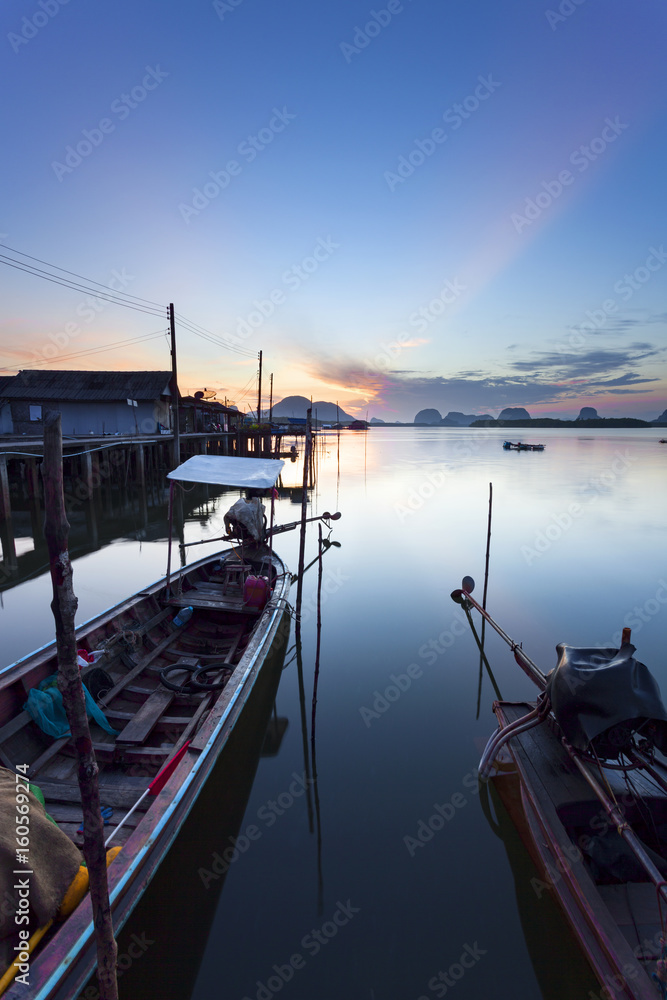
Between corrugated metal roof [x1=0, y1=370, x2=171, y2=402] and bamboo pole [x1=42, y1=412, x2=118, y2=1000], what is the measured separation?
28.4m

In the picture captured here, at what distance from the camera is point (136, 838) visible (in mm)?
3350

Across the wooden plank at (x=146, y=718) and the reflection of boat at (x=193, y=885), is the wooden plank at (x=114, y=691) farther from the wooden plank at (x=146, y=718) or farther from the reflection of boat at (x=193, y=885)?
the reflection of boat at (x=193, y=885)

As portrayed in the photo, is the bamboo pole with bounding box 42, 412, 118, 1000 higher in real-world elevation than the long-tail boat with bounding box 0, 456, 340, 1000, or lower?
higher

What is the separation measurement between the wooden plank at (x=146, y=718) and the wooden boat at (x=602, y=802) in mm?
4099

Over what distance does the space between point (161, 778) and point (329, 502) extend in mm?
23325

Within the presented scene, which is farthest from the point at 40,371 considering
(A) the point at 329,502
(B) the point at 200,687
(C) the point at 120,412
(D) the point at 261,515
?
(B) the point at 200,687

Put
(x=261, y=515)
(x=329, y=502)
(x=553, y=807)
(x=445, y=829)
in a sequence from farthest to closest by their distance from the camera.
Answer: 1. (x=329, y=502)
2. (x=261, y=515)
3. (x=445, y=829)
4. (x=553, y=807)

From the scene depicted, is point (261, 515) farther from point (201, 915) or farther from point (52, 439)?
point (52, 439)

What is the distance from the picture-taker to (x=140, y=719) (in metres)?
5.43

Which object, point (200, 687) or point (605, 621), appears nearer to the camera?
point (200, 687)

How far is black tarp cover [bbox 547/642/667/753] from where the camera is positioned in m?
3.81
